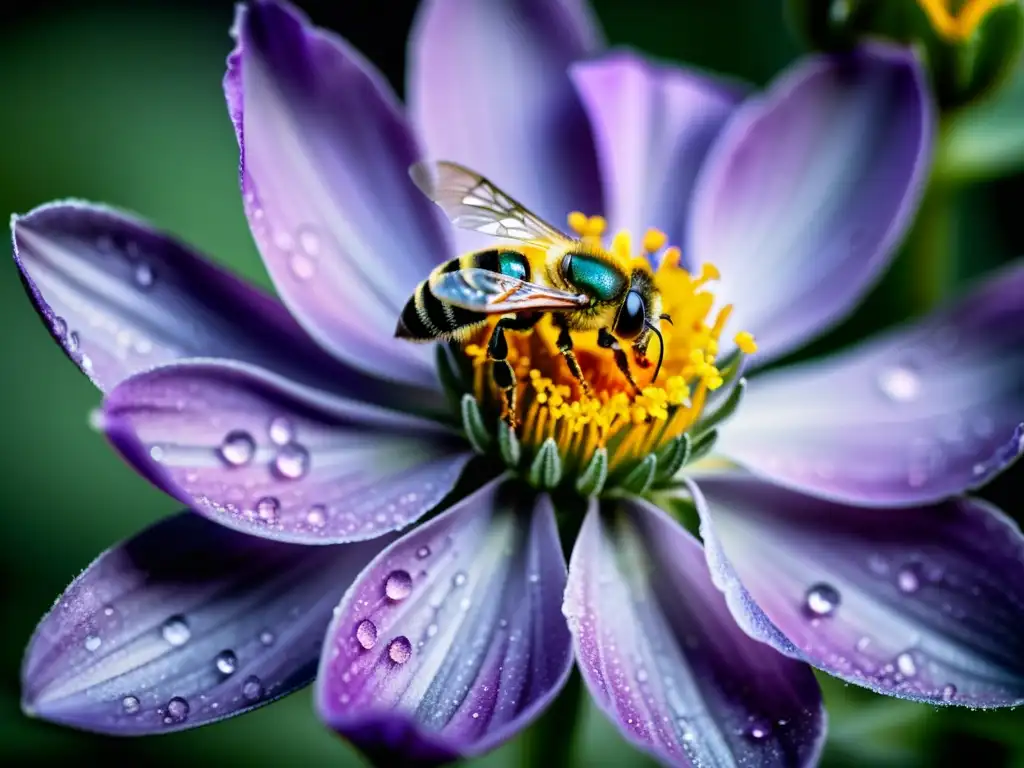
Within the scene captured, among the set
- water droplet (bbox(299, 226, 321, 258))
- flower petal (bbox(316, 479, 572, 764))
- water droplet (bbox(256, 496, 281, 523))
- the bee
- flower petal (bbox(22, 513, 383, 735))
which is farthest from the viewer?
water droplet (bbox(299, 226, 321, 258))

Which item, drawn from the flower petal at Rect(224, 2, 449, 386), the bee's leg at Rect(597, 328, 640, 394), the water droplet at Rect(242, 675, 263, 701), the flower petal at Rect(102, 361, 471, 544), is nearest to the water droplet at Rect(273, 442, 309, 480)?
the flower petal at Rect(102, 361, 471, 544)

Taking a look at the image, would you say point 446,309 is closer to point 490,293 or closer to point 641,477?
point 490,293

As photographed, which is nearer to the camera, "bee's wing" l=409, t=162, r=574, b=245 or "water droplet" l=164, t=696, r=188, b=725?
"water droplet" l=164, t=696, r=188, b=725

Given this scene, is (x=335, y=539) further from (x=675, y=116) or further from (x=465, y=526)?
(x=675, y=116)

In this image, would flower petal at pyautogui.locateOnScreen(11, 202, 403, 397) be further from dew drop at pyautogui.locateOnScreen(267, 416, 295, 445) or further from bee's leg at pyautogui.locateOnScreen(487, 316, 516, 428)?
bee's leg at pyautogui.locateOnScreen(487, 316, 516, 428)

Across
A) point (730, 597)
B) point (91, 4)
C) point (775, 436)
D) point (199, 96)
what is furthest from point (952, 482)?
point (91, 4)

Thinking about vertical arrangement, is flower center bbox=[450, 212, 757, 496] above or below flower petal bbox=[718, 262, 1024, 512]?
above
